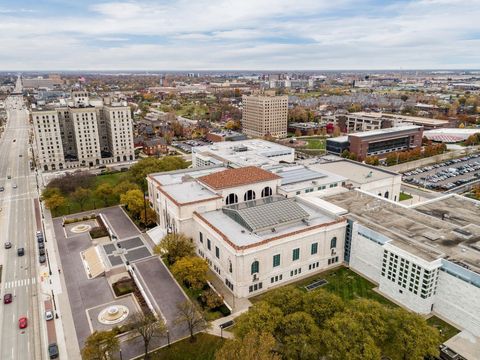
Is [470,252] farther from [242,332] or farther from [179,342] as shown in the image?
[179,342]

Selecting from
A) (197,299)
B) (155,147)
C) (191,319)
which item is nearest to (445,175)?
(197,299)

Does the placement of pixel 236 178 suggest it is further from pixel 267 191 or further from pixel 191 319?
pixel 191 319

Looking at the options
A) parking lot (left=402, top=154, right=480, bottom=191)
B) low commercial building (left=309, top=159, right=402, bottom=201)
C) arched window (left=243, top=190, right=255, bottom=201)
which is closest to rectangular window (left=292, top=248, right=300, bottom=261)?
arched window (left=243, top=190, right=255, bottom=201)

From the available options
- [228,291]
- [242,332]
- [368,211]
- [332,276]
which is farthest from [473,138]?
[242,332]

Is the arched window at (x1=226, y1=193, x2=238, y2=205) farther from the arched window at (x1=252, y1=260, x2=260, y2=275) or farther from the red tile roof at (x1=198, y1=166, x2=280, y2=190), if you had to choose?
the arched window at (x1=252, y1=260, x2=260, y2=275)

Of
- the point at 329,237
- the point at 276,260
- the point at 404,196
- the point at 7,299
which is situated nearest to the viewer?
the point at 7,299

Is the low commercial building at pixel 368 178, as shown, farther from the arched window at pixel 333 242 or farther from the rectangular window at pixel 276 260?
the rectangular window at pixel 276 260
